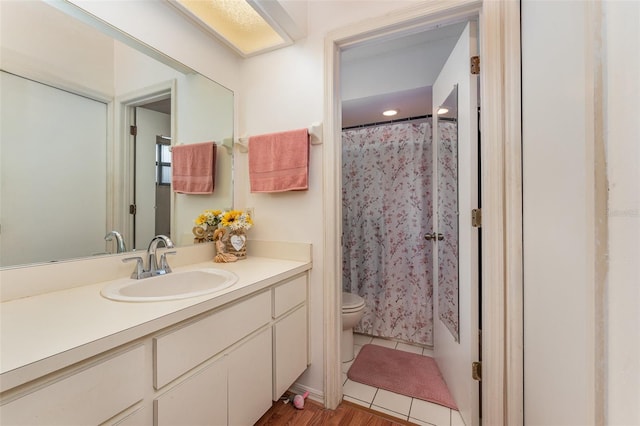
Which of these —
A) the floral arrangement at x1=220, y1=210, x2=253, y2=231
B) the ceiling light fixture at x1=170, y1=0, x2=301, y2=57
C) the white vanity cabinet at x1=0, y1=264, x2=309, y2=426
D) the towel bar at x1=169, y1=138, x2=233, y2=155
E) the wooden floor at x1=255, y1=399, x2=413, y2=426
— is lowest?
the wooden floor at x1=255, y1=399, x2=413, y2=426

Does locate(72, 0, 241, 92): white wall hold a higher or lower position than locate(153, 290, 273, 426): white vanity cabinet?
higher

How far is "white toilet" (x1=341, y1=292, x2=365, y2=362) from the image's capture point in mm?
1874

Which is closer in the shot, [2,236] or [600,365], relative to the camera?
[600,365]

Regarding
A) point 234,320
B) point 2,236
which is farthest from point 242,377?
point 2,236

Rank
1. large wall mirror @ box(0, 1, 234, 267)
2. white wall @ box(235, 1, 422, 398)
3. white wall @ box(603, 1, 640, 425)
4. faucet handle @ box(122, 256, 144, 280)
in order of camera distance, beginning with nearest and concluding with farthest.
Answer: white wall @ box(603, 1, 640, 425), large wall mirror @ box(0, 1, 234, 267), faucet handle @ box(122, 256, 144, 280), white wall @ box(235, 1, 422, 398)

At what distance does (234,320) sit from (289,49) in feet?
5.17

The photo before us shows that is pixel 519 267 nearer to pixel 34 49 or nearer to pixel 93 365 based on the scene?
pixel 93 365

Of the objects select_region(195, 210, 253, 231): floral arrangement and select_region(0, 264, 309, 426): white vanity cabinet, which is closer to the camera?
select_region(0, 264, 309, 426): white vanity cabinet

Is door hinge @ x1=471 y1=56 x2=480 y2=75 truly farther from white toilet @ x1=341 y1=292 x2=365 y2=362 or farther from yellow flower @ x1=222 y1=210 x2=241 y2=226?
white toilet @ x1=341 y1=292 x2=365 y2=362

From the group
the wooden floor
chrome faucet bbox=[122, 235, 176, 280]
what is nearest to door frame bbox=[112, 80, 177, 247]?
chrome faucet bbox=[122, 235, 176, 280]

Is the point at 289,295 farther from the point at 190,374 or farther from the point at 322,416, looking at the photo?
the point at 322,416

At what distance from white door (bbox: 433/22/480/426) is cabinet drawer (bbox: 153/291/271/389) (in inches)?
40.4

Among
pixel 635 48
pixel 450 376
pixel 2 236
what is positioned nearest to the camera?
pixel 635 48

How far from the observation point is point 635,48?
511 millimetres
